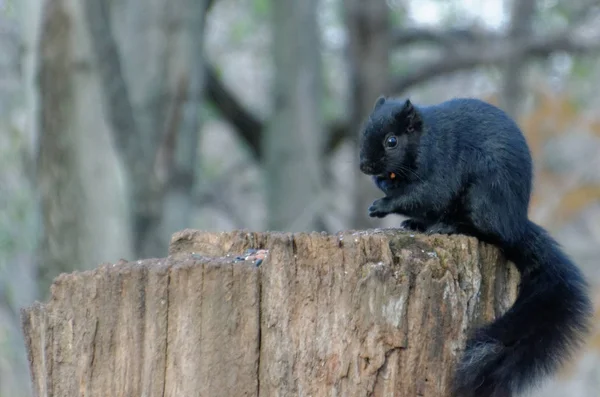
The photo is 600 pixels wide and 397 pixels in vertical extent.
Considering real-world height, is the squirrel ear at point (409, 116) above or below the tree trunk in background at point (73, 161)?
below

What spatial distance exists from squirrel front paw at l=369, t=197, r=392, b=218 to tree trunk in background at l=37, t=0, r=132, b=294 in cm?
410

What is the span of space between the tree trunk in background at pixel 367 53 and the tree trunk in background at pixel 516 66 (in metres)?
2.15

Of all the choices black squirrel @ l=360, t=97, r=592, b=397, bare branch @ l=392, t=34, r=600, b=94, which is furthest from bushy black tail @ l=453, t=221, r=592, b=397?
bare branch @ l=392, t=34, r=600, b=94

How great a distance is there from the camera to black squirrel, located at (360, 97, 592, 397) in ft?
9.50

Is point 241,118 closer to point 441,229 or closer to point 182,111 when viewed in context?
point 182,111

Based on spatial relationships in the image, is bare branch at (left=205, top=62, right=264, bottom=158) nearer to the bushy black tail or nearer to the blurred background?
the blurred background

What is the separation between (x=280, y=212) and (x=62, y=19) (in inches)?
195

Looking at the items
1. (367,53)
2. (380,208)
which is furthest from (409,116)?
(367,53)

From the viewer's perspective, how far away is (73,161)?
291 inches

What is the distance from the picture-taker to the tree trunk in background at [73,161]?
285 inches

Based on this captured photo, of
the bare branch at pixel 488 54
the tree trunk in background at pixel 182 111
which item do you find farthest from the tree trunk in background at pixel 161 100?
the bare branch at pixel 488 54

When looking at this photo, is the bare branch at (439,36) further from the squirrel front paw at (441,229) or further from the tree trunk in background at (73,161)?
the squirrel front paw at (441,229)

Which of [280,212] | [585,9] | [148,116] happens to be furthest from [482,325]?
[585,9]

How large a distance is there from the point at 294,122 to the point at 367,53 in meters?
1.32
